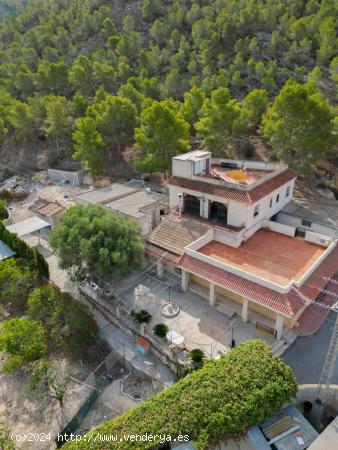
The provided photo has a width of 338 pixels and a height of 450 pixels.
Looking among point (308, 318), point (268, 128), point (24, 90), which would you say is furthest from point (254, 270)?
point (24, 90)

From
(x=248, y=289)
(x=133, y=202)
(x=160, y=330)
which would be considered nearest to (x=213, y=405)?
(x=160, y=330)

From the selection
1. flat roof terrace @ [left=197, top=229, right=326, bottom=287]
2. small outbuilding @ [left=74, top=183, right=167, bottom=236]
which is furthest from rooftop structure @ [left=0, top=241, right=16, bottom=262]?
flat roof terrace @ [left=197, top=229, right=326, bottom=287]

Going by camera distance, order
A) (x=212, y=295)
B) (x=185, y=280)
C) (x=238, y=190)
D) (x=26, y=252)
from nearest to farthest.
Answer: (x=212, y=295) < (x=185, y=280) < (x=238, y=190) < (x=26, y=252)

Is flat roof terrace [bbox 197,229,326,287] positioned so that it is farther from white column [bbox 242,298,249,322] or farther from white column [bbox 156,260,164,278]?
white column [bbox 156,260,164,278]

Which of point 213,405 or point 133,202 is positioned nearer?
point 213,405

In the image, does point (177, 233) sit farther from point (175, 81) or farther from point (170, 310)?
point (175, 81)

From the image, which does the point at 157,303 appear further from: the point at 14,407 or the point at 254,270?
the point at 14,407
